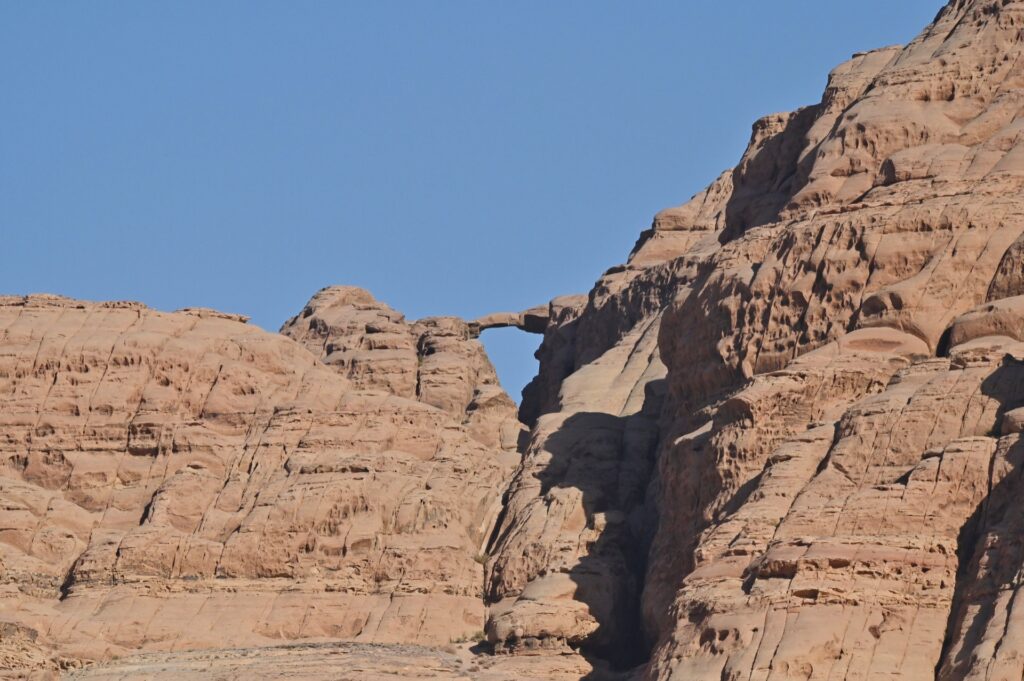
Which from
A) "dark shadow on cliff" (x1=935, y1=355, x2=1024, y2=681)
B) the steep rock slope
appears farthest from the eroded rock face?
"dark shadow on cliff" (x1=935, y1=355, x2=1024, y2=681)

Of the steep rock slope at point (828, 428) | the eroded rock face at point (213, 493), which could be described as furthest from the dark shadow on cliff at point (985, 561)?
the eroded rock face at point (213, 493)

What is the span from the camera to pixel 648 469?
95.2m

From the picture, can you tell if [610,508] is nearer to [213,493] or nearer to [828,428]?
[213,493]

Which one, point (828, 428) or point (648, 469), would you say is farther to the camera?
point (648, 469)

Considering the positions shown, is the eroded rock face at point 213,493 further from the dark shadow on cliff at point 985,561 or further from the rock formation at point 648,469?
the dark shadow on cliff at point 985,561

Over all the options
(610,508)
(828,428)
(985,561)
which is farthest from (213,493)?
(985,561)

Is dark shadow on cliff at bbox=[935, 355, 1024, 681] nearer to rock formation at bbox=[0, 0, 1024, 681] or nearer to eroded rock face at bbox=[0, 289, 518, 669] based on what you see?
rock formation at bbox=[0, 0, 1024, 681]

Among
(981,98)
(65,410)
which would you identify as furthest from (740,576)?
(65,410)

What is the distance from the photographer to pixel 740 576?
74562 millimetres

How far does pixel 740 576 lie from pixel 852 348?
37.8 feet

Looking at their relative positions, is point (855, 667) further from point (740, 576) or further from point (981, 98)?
point (981, 98)

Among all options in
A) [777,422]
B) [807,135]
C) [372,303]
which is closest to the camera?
[777,422]

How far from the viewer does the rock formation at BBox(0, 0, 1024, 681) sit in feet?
237

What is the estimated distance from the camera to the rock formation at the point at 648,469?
72.2 metres
